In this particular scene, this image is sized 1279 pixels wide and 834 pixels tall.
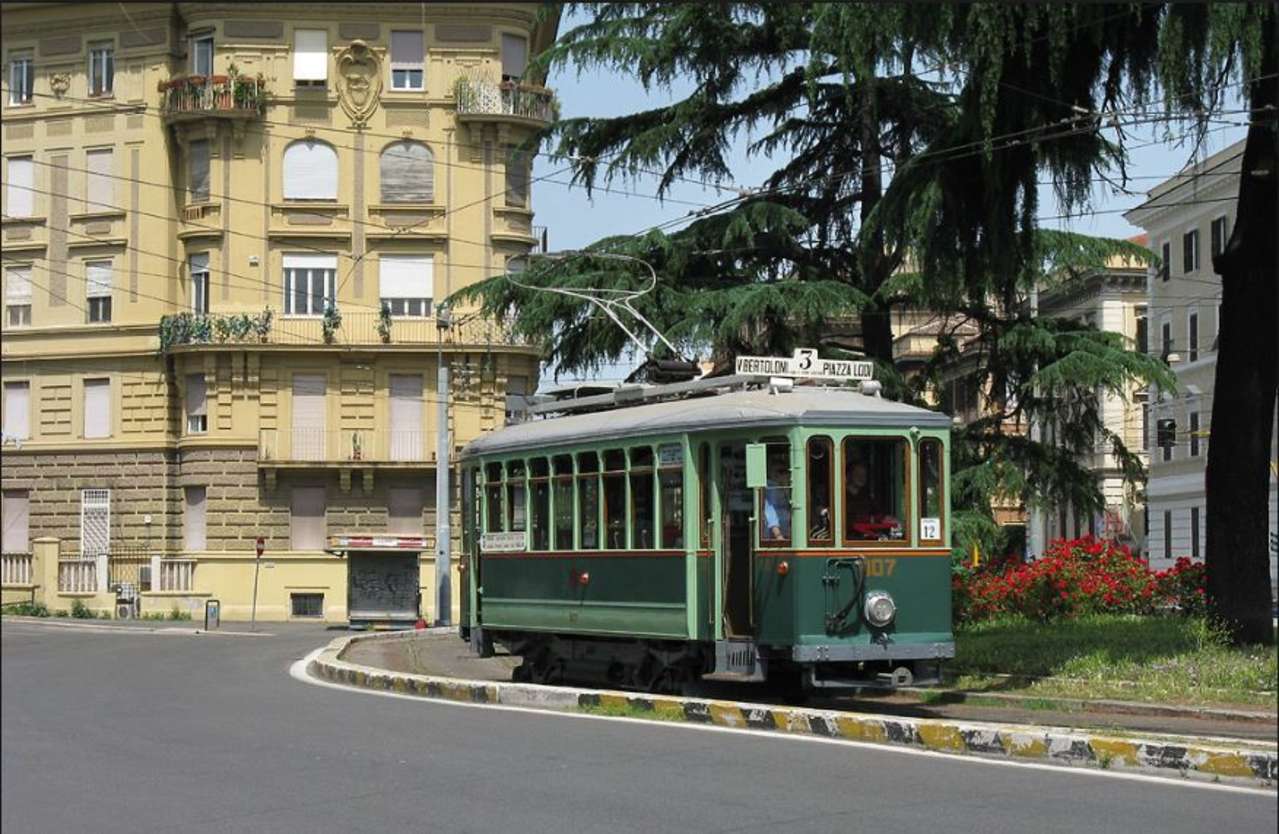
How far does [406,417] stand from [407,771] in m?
29.1

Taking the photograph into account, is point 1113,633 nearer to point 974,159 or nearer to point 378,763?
point 974,159

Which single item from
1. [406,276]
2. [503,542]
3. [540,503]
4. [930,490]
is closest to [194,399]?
[930,490]

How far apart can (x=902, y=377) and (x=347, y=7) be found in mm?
21503

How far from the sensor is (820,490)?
14.6 metres

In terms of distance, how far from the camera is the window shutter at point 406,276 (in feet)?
75.2

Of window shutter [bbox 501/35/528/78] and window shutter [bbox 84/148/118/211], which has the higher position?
window shutter [bbox 501/35/528/78]

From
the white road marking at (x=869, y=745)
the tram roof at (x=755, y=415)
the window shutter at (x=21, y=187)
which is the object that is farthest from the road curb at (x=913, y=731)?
the window shutter at (x=21, y=187)

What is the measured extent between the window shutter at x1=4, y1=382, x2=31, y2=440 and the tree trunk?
37.1 ft

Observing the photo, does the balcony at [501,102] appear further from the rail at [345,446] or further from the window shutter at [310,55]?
the rail at [345,446]

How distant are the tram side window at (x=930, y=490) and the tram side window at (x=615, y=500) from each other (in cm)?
314

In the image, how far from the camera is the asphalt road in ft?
11.3

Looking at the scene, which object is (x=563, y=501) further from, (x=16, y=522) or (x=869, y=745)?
(x=16, y=522)

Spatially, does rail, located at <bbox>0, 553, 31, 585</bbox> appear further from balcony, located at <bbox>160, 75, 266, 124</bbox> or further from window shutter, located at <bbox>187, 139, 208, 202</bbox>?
window shutter, located at <bbox>187, 139, 208, 202</bbox>

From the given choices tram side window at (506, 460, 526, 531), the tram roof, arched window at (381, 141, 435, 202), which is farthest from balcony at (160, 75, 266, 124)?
tram side window at (506, 460, 526, 531)
